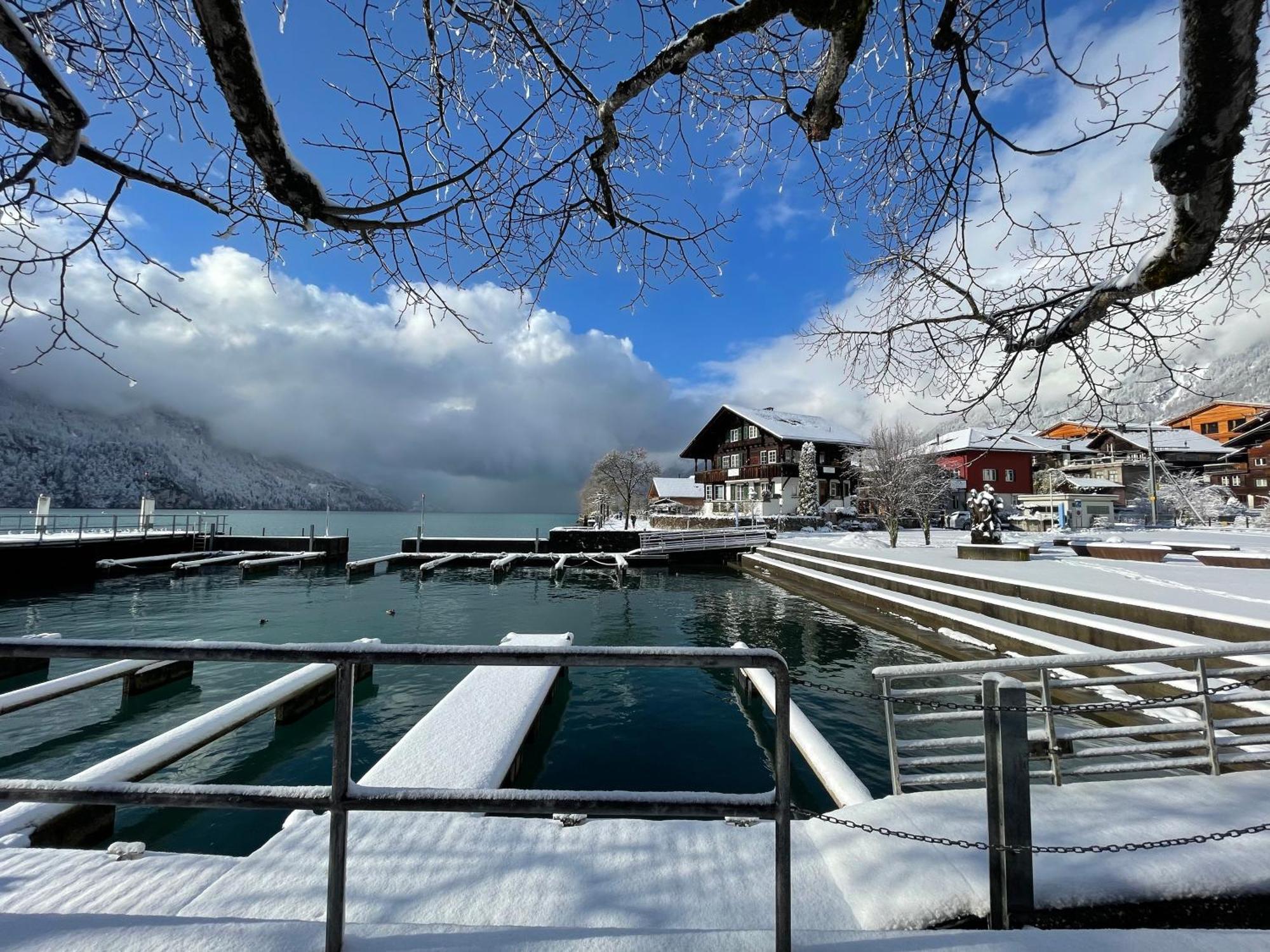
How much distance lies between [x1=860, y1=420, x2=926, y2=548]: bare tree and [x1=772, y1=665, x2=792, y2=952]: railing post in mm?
24841

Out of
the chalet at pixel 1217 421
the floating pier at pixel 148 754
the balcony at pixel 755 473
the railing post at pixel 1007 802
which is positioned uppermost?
the chalet at pixel 1217 421

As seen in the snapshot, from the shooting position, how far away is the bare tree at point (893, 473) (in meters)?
26.8

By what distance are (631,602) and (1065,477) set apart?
127 feet

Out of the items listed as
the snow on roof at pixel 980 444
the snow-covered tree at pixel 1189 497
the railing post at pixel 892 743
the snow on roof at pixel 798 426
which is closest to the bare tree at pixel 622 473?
the snow on roof at pixel 798 426

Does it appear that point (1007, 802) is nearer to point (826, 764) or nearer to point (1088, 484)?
point (826, 764)

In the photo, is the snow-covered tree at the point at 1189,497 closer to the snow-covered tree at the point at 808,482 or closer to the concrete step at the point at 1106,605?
the snow-covered tree at the point at 808,482

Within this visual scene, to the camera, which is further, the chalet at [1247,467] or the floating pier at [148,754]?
the chalet at [1247,467]

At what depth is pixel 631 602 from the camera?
18.7m

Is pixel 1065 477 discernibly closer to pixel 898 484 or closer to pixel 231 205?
pixel 898 484

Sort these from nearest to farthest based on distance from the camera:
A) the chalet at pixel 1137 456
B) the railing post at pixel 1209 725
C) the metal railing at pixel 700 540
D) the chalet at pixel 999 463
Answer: the railing post at pixel 1209 725 < the metal railing at pixel 700 540 < the chalet at pixel 999 463 < the chalet at pixel 1137 456

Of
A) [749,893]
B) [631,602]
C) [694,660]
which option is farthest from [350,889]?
[631,602]

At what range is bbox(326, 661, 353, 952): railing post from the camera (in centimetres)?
157

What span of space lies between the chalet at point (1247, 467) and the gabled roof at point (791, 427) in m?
30.9

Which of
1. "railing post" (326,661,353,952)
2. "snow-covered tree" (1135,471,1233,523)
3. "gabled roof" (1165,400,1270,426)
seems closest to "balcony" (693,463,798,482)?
"gabled roof" (1165,400,1270,426)
